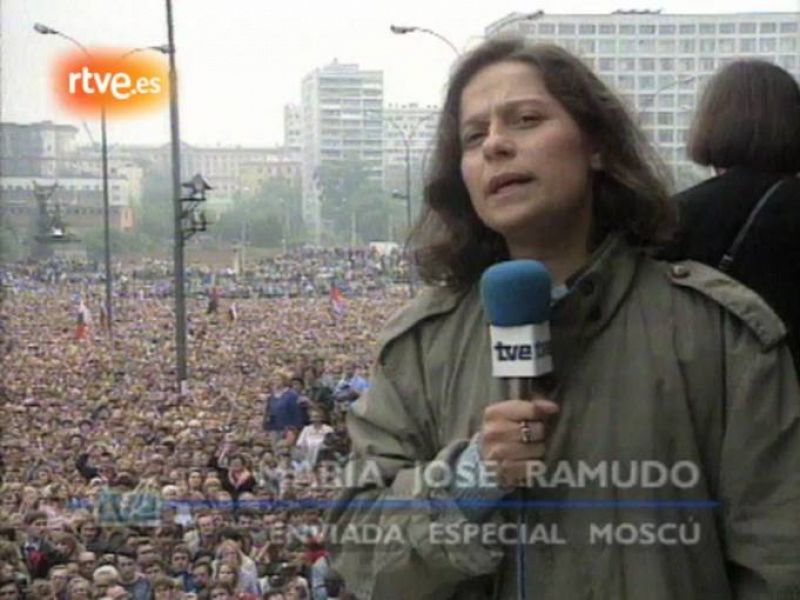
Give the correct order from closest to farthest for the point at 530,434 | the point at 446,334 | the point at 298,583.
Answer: the point at 530,434
the point at 446,334
the point at 298,583

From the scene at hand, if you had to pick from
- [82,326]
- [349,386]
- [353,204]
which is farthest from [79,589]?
[353,204]

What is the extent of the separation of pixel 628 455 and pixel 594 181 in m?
0.21

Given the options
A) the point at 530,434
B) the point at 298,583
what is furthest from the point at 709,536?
the point at 298,583

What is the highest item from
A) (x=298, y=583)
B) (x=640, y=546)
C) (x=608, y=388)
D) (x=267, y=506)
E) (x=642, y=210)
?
(x=642, y=210)

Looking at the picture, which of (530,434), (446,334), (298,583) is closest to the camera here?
(530,434)

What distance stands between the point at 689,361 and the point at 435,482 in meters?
0.19

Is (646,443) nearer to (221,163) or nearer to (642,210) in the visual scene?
(642,210)

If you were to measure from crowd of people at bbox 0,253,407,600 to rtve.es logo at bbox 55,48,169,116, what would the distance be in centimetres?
28

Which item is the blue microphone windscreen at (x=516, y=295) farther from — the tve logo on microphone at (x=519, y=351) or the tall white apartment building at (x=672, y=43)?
the tall white apartment building at (x=672, y=43)

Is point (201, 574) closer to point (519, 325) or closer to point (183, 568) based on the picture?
point (183, 568)

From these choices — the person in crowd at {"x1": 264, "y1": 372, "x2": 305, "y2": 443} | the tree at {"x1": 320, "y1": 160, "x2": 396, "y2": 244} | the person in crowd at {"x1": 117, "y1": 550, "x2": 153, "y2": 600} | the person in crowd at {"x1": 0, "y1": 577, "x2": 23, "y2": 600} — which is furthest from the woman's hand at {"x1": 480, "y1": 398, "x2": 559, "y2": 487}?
the person in crowd at {"x1": 0, "y1": 577, "x2": 23, "y2": 600}

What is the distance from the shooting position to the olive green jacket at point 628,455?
734 mm

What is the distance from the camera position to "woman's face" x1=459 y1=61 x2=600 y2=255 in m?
0.79

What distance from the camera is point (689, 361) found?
0.76 metres
